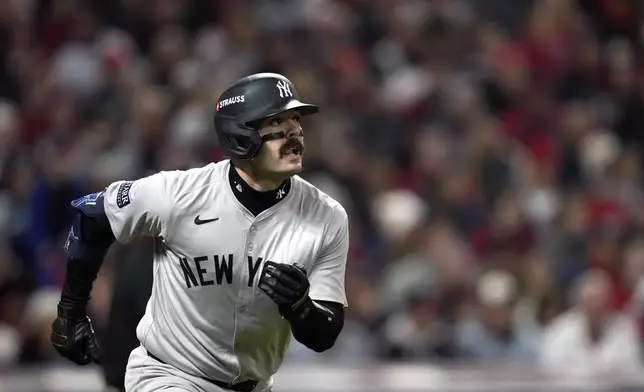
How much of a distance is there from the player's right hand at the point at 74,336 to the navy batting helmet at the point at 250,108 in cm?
88

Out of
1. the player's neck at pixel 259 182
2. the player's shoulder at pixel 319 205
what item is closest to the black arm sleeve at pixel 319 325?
the player's shoulder at pixel 319 205

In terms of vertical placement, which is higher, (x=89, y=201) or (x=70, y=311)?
(x=89, y=201)

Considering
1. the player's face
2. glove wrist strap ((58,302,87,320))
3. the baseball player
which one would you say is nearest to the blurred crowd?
glove wrist strap ((58,302,87,320))

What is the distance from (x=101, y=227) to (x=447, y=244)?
504 centimetres

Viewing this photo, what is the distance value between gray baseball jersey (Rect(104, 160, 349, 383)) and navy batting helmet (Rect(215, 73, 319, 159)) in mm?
187

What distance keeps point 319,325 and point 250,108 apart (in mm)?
780

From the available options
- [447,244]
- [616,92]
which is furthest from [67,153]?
[616,92]

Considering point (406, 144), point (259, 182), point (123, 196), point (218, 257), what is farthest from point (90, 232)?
point (406, 144)

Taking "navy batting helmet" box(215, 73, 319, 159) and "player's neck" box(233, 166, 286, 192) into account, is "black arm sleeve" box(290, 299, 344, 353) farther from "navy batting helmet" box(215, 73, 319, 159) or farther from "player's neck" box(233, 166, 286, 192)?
"navy batting helmet" box(215, 73, 319, 159)

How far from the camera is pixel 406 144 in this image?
34.3 feet

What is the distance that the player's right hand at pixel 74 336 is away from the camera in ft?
15.4

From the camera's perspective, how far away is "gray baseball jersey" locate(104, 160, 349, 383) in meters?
4.41

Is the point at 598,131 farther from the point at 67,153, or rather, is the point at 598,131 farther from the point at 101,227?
the point at 101,227

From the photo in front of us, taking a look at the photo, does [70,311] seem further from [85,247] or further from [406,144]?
[406,144]
